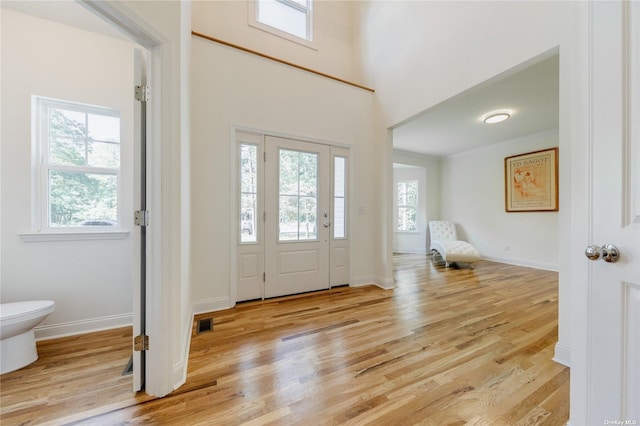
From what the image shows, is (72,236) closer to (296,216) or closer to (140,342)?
(140,342)

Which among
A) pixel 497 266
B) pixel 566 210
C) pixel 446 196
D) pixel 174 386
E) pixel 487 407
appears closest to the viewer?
pixel 487 407

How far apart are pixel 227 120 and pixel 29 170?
66.6 inches

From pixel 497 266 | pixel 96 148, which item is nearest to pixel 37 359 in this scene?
pixel 96 148

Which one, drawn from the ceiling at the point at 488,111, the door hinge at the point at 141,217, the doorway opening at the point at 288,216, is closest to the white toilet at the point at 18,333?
the door hinge at the point at 141,217

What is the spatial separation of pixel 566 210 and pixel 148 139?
278cm

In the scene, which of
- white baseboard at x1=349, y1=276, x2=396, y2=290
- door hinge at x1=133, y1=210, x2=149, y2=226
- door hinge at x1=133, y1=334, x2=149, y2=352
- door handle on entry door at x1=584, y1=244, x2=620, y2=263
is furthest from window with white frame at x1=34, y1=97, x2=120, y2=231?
door handle on entry door at x1=584, y1=244, x2=620, y2=263

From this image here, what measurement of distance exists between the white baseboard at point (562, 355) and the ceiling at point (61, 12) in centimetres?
408

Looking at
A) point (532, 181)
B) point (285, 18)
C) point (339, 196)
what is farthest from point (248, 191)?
point (532, 181)

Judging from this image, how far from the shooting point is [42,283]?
1983 mm

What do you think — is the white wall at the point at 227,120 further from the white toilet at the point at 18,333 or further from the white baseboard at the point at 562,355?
the white baseboard at the point at 562,355

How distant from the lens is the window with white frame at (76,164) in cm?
205

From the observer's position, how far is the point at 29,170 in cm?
194

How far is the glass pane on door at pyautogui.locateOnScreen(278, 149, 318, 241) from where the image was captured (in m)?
2.98

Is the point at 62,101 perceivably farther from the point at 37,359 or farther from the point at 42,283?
→ the point at 37,359
